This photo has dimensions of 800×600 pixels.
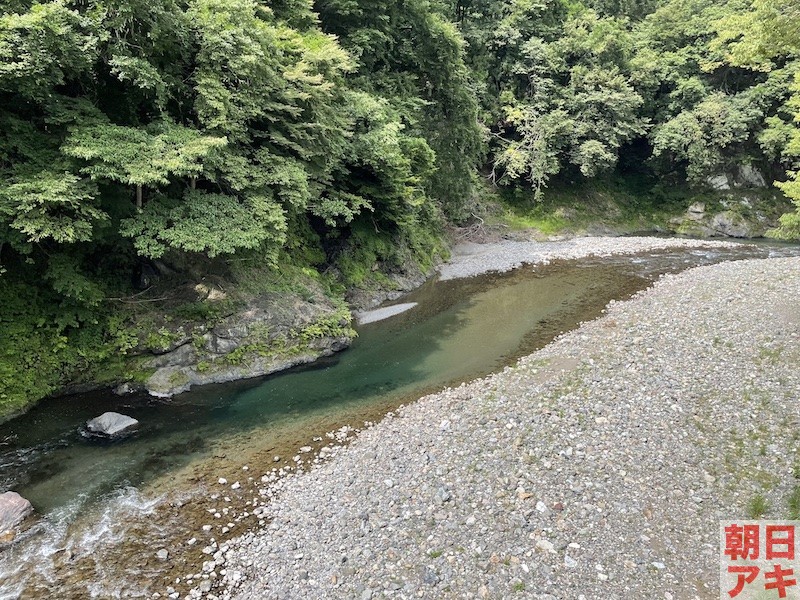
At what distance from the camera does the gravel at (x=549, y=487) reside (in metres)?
6.39

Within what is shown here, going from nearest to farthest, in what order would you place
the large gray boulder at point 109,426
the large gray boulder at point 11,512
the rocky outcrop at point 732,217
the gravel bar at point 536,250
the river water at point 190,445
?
the river water at point 190,445, the large gray boulder at point 11,512, the large gray boulder at point 109,426, the gravel bar at point 536,250, the rocky outcrop at point 732,217

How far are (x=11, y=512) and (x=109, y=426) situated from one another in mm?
2985

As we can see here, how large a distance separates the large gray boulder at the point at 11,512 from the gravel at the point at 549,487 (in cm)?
346

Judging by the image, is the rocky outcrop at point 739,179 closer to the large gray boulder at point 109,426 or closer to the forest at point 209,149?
the forest at point 209,149

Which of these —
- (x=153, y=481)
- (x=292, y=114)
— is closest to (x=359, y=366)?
(x=153, y=481)

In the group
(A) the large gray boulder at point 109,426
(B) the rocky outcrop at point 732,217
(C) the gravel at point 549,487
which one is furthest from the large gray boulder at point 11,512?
(B) the rocky outcrop at point 732,217

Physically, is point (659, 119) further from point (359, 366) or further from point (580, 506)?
point (580, 506)

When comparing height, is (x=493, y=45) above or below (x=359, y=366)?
above

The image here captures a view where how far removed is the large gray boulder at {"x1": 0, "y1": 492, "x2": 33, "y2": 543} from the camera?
24.7ft

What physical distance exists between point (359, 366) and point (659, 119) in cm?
3640

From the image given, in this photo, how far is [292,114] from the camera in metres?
14.3

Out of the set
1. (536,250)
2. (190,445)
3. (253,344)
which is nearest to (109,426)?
(190,445)

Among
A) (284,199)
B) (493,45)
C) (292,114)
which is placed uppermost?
(493,45)

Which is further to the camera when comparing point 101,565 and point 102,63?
point 102,63
